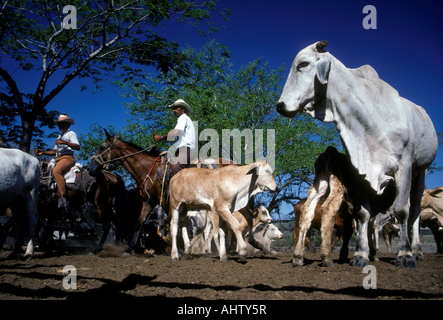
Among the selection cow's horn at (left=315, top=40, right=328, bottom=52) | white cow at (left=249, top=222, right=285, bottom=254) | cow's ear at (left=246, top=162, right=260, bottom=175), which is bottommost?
white cow at (left=249, top=222, right=285, bottom=254)

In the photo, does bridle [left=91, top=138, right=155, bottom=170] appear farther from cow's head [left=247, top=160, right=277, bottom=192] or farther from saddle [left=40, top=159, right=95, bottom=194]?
cow's head [left=247, top=160, right=277, bottom=192]

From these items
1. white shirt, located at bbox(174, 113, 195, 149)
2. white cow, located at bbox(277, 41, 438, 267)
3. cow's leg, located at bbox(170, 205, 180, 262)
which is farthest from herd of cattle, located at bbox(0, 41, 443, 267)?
white shirt, located at bbox(174, 113, 195, 149)

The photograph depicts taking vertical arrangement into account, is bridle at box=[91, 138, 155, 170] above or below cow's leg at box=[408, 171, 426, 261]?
above

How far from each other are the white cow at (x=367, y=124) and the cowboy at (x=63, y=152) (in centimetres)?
629

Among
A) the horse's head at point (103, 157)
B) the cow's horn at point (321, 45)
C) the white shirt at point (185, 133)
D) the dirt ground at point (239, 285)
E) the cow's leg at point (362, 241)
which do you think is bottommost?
the dirt ground at point (239, 285)

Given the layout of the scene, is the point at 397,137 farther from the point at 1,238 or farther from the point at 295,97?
the point at 1,238

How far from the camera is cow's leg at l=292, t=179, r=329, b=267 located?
17.4ft

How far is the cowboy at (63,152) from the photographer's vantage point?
9.30m

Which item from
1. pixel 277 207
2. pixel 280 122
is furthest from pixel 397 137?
pixel 277 207

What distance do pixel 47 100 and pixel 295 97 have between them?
10.8 meters

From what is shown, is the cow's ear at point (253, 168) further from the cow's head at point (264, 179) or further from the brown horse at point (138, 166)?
the brown horse at point (138, 166)

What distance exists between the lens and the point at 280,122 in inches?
992

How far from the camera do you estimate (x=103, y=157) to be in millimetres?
9594

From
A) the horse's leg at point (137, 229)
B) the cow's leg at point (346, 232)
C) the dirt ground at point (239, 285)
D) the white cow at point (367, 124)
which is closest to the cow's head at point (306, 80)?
the white cow at point (367, 124)
